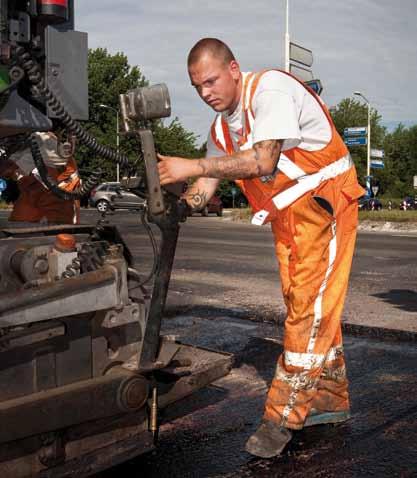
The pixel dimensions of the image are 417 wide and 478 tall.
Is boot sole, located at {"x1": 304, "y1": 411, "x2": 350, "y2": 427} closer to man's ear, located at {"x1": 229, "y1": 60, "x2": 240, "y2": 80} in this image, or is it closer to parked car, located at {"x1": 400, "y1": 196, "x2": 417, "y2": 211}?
man's ear, located at {"x1": 229, "y1": 60, "x2": 240, "y2": 80}

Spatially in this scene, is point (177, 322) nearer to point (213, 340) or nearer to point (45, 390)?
point (213, 340)

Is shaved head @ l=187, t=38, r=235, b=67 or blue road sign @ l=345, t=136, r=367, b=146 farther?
blue road sign @ l=345, t=136, r=367, b=146

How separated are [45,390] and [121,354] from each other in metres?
0.39

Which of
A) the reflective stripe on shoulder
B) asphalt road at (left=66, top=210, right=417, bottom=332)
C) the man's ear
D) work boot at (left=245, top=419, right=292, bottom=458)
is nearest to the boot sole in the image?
work boot at (left=245, top=419, right=292, bottom=458)

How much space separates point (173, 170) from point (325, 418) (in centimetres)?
160

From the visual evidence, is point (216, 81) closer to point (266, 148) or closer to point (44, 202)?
point (266, 148)

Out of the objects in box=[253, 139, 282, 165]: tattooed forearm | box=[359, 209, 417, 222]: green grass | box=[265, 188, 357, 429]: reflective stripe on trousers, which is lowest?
box=[359, 209, 417, 222]: green grass

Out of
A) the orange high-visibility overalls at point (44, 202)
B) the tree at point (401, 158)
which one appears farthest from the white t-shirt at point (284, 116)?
the tree at point (401, 158)

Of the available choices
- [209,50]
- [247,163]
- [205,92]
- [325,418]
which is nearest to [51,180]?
[205,92]

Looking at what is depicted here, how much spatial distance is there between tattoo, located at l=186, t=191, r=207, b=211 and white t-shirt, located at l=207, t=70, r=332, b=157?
0.38m

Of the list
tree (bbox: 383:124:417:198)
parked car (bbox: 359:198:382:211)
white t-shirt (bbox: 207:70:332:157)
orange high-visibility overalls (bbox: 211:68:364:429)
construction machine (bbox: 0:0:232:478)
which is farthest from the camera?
tree (bbox: 383:124:417:198)

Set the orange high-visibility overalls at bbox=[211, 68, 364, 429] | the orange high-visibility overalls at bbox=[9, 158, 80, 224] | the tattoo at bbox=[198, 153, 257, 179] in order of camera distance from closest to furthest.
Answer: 1. the tattoo at bbox=[198, 153, 257, 179]
2. the orange high-visibility overalls at bbox=[211, 68, 364, 429]
3. the orange high-visibility overalls at bbox=[9, 158, 80, 224]

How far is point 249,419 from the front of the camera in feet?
11.6

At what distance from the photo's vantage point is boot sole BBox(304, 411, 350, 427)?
345 cm
